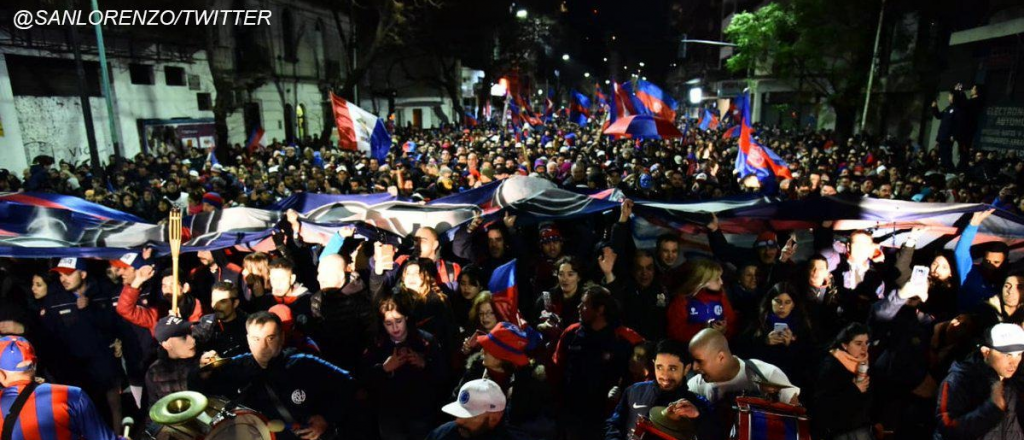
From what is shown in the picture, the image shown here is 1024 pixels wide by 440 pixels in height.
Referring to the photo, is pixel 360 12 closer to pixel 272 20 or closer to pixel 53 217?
pixel 272 20

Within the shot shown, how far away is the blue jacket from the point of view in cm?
441

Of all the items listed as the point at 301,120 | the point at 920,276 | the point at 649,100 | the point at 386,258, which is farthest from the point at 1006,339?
the point at 301,120

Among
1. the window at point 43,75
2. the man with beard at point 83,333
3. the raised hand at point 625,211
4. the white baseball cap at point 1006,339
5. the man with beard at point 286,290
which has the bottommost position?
the man with beard at point 83,333

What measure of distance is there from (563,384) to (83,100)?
13489mm

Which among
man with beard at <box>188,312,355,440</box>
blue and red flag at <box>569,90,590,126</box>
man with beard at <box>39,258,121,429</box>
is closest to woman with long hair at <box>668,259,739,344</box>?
man with beard at <box>188,312,355,440</box>

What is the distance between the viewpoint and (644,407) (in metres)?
3.08

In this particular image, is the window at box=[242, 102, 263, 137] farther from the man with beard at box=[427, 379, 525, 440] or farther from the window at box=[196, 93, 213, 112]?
the man with beard at box=[427, 379, 525, 440]

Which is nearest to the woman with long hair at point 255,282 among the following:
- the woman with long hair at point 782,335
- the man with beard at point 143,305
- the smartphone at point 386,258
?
the man with beard at point 143,305

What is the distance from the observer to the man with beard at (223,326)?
4035mm

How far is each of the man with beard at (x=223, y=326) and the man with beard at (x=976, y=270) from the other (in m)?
5.35

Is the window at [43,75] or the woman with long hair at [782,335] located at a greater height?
the window at [43,75]

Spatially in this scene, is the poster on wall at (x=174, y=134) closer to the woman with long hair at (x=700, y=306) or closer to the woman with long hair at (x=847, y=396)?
the woman with long hair at (x=700, y=306)

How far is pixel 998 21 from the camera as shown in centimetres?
1577

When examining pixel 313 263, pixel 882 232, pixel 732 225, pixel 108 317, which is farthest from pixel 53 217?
pixel 882 232
